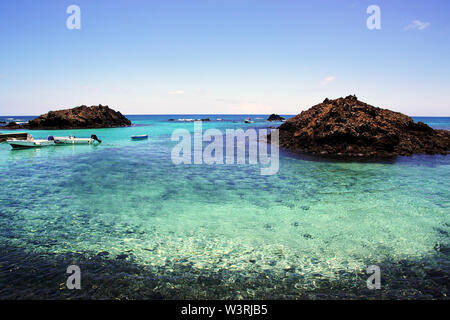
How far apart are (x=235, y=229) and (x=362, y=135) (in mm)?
26887

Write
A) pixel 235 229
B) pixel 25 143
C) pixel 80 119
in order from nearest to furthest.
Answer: pixel 235 229
pixel 25 143
pixel 80 119

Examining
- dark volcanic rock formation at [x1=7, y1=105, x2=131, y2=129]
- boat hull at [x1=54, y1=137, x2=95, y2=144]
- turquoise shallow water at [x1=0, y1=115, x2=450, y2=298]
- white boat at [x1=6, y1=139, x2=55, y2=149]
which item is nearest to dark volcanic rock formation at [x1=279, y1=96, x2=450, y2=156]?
turquoise shallow water at [x1=0, y1=115, x2=450, y2=298]

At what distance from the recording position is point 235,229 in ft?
33.3

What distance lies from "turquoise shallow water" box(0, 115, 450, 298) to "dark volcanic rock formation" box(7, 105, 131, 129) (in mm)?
68822

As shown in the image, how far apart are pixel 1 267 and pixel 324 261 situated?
9523mm

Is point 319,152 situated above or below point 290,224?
above

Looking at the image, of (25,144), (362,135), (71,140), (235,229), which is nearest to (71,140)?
(71,140)

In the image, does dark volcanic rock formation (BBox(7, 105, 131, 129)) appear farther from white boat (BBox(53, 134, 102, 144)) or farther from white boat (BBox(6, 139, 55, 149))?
white boat (BBox(6, 139, 55, 149))

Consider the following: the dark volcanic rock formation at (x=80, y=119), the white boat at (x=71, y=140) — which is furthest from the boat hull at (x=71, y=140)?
the dark volcanic rock formation at (x=80, y=119)

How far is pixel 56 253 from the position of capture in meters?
7.95

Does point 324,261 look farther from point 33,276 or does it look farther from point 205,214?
point 33,276

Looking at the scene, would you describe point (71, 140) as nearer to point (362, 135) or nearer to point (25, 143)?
point (25, 143)
